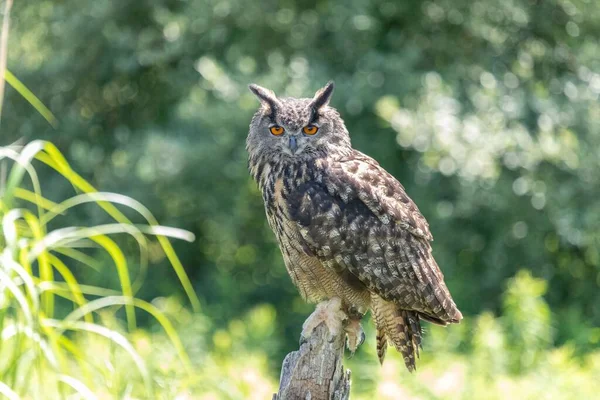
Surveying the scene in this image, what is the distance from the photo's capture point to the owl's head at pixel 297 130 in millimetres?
3174

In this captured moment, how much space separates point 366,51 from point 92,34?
1.95 metres

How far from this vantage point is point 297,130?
3.18 metres

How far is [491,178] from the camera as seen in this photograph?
562 cm

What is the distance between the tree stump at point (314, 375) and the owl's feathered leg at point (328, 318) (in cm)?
11

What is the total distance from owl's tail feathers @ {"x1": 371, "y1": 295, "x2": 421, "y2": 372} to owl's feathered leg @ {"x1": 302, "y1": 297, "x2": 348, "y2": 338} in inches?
6.6

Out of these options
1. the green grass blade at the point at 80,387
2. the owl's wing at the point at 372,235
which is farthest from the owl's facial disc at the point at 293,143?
the green grass blade at the point at 80,387

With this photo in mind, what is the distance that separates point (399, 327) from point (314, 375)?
2.28 feet

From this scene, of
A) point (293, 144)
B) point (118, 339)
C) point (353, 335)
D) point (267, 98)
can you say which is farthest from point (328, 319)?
point (267, 98)

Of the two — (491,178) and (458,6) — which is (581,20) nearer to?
(458,6)

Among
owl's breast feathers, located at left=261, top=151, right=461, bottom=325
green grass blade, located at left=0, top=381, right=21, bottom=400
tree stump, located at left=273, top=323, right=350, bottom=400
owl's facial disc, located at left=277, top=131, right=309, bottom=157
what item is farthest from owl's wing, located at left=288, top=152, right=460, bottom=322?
green grass blade, located at left=0, top=381, right=21, bottom=400

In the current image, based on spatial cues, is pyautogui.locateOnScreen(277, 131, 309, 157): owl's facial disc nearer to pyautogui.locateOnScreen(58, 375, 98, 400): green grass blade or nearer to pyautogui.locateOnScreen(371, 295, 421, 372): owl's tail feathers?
pyautogui.locateOnScreen(371, 295, 421, 372): owl's tail feathers

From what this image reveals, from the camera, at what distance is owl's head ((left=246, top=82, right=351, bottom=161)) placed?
3174 mm

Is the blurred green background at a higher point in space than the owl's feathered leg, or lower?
higher

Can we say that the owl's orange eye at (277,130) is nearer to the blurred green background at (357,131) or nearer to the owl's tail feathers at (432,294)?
the owl's tail feathers at (432,294)
